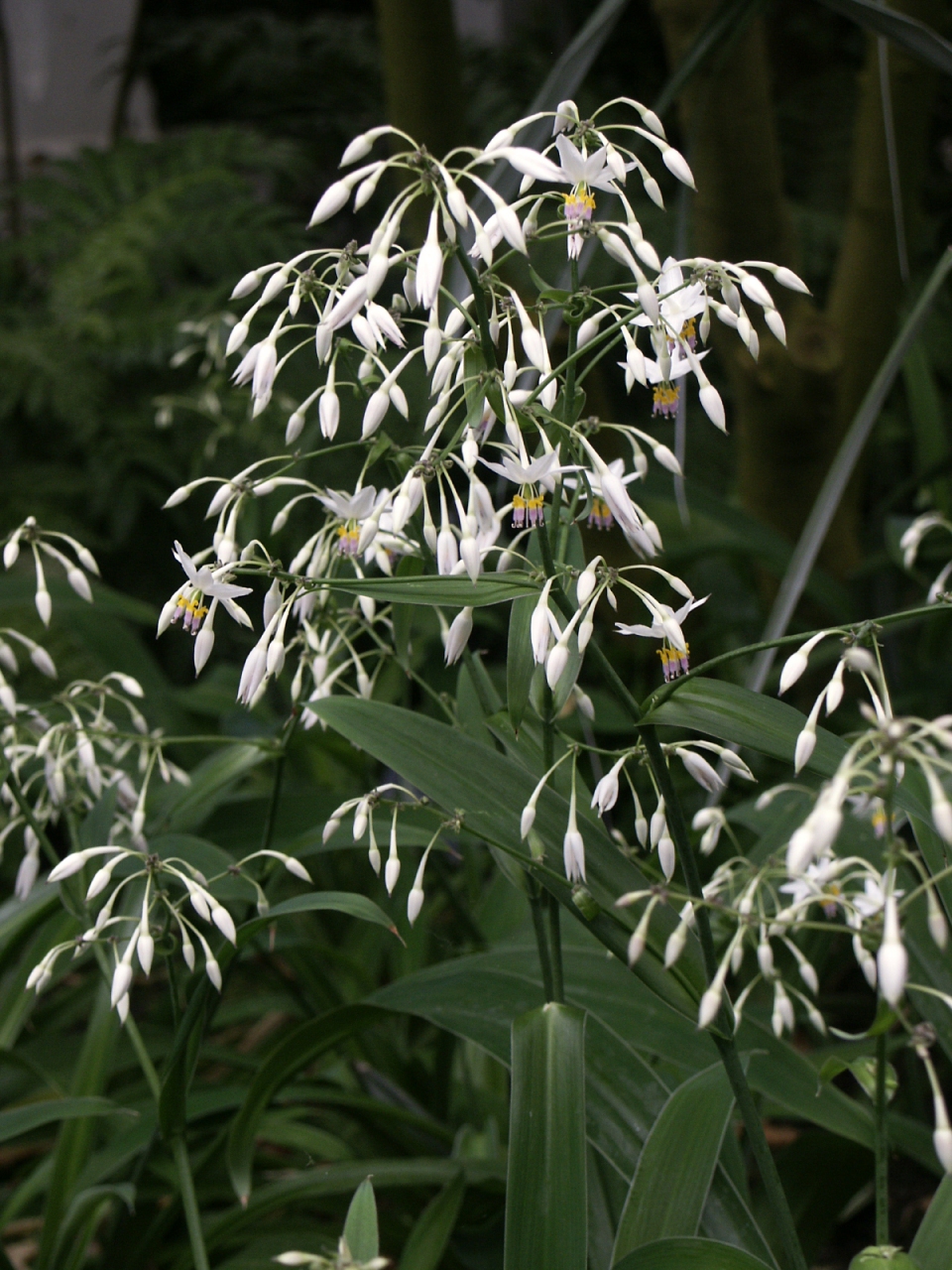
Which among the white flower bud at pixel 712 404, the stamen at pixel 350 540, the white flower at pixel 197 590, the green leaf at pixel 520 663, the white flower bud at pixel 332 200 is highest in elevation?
the white flower bud at pixel 332 200

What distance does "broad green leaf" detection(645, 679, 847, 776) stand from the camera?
2.39ft

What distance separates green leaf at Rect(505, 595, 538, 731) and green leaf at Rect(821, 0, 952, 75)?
22.5 inches

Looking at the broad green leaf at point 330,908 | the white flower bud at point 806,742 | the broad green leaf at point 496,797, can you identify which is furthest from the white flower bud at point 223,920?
the white flower bud at point 806,742

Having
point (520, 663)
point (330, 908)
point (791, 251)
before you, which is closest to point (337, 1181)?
point (330, 908)

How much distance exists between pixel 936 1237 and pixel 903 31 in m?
0.94

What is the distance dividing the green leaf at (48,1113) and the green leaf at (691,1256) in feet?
1.66

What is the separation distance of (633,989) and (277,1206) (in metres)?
0.44

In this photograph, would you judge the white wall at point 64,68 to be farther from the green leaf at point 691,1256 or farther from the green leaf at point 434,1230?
the green leaf at point 691,1256

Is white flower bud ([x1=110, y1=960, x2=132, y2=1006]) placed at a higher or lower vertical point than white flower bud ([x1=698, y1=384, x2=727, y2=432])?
lower

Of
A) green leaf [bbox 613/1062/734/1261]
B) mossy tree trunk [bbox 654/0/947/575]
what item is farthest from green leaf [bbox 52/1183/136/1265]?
mossy tree trunk [bbox 654/0/947/575]

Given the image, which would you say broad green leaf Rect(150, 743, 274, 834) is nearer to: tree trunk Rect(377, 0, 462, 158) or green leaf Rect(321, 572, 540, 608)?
green leaf Rect(321, 572, 540, 608)

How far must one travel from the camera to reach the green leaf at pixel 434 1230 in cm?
111

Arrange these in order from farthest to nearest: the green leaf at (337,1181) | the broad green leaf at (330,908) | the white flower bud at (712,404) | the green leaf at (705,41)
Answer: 1. the green leaf at (705,41)
2. the green leaf at (337,1181)
3. the broad green leaf at (330,908)
4. the white flower bud at (712,404)

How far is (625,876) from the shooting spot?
0.83 m
